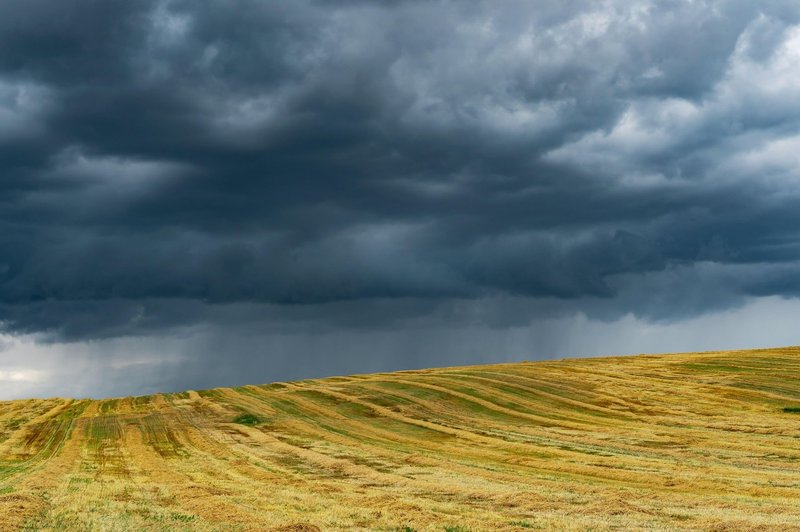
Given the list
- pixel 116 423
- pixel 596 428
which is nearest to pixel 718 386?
pixel 596 428

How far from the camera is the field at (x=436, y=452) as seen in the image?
27.3m

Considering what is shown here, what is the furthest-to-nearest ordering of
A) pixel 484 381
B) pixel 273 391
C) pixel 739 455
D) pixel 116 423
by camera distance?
1. pixel 273 391
2. pixel 484 381
3. pixel 116 423
4. pixel 739 455

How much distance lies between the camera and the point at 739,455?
43375mm

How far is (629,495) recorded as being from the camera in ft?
100

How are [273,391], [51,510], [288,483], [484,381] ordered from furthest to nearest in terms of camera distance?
1. [273,391]
2. [484,381]
3. [288,483]
4. [51,510]

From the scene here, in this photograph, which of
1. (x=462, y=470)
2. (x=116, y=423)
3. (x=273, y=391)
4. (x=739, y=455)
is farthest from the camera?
(x=273, y=391)

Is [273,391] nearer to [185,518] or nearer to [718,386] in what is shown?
[718,386]

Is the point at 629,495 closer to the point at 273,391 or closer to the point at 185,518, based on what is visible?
the point at 185,518

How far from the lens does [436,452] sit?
48812 mm

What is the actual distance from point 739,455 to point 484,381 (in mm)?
40712

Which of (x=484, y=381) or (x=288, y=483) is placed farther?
(x=484, y=381)

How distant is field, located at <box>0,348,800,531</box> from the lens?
27.3 metres

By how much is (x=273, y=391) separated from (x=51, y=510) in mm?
61387

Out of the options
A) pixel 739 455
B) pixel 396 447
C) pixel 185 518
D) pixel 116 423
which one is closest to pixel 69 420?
pixel 116 423
